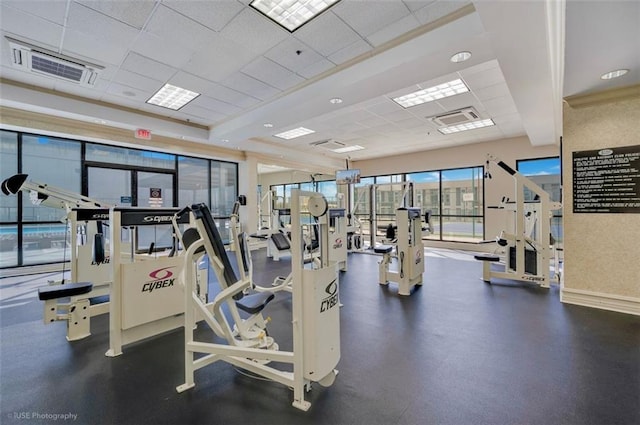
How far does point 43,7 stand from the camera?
2670mm

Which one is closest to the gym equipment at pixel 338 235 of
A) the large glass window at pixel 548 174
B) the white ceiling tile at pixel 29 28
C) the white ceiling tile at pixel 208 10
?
the white ceiling tile at pixel 208 10

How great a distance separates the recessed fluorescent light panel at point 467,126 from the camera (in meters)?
6.05

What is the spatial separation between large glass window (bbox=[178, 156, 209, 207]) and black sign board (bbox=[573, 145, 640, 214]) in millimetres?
7932

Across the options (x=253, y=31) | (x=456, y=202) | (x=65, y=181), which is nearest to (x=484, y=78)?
(x=253, y=31)

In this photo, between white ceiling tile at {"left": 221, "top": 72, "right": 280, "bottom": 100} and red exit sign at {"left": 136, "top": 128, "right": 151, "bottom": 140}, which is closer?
white ceiling tile at {"left": 221, "top": 72, "right": 280, "bottom": 100}

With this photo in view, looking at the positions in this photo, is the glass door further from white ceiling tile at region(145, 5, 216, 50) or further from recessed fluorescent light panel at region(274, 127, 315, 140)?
white ceiling tile at region(145, 5, 216, 50)

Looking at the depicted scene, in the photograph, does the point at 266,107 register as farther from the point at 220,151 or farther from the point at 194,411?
the point at 194,411

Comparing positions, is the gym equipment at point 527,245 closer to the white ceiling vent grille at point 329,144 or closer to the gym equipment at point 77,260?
the white ceiling vent grille at point 329,144

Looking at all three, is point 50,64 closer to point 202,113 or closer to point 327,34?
point 202,113

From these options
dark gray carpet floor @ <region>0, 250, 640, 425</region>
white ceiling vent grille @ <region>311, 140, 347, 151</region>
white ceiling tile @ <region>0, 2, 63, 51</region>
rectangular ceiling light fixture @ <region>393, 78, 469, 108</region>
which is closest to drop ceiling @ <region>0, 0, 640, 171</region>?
white ceiling tile @ <region>0, 2, 63, 51</region>

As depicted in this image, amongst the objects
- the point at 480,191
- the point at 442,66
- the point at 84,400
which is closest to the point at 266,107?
the point at 442,66

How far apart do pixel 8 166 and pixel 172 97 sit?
3470mm

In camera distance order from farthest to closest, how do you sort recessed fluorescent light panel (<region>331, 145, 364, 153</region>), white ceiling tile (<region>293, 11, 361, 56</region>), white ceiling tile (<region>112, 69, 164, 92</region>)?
recessed fluorescent light panel (<region>331, 145, 364, 153</region>), white ceiling tile (<region>112, 69, 164, 92</region>), white ceiling tile (<region>293, 11, 361, 56</region>)

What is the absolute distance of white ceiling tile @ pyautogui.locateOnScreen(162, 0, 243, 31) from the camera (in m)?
2.63
